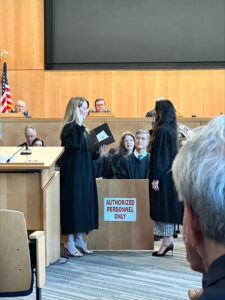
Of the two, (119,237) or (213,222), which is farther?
(119,237)

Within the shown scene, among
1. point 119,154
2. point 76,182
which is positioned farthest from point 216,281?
point 119,154

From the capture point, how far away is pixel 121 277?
5.09m

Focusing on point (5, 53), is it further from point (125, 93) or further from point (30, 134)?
point (30, 134)

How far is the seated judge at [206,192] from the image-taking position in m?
1.02

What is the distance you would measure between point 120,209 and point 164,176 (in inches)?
26.7

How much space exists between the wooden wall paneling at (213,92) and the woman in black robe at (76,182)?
747 cm

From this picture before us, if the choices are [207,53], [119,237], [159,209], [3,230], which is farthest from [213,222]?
[207,53]

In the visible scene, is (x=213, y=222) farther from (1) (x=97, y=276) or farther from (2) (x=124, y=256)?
(2) (x=124, y=256)

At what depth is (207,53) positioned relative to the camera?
12.7 m

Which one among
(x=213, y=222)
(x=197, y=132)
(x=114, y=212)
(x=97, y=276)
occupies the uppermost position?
(x=197, y=132)

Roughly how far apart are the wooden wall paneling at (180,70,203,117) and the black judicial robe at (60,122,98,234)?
7346 mm

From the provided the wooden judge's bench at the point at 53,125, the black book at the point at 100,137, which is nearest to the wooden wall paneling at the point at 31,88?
the wooden judge's bench at the point at 53,125

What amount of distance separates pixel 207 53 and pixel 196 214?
12.0 metres

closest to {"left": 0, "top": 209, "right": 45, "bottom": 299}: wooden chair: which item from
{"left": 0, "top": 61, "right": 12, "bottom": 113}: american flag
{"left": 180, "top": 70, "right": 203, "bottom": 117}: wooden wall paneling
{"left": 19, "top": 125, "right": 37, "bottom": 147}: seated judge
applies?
{"left": 19, "top": 125, "right": 37, "bottom": 147}: seated judge
